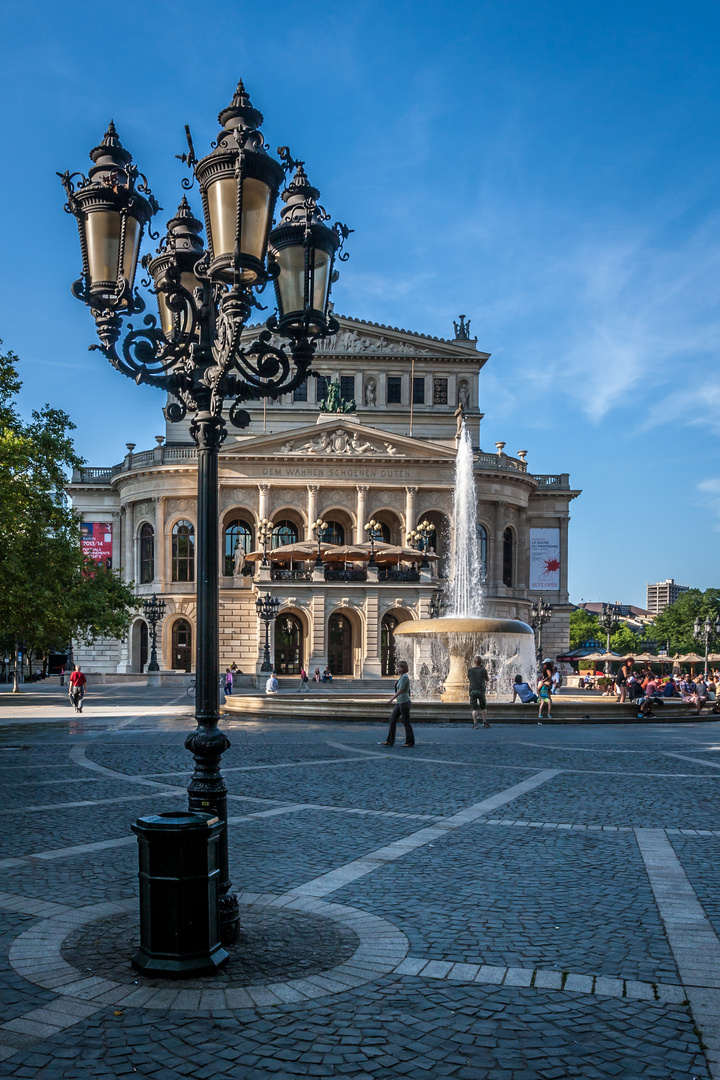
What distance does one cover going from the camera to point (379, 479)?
5875 centimetres

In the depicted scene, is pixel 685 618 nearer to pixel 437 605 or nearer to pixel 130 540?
pixel 437 605

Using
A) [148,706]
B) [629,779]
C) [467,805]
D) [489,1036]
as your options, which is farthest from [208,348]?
[148,706]

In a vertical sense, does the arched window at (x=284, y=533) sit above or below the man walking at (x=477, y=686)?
above

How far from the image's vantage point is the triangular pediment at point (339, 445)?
57438 mm

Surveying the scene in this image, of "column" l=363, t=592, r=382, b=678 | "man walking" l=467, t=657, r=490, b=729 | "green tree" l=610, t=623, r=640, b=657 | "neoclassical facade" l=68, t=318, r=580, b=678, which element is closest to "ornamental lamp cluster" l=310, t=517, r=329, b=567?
"neoclassical facade" l=68, t=318, r=580, b=678

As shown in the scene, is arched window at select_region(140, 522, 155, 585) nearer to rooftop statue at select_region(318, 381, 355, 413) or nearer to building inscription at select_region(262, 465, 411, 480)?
building inscription at select_region(262, 465, 411, 480)

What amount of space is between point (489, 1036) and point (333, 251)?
5.58 meters

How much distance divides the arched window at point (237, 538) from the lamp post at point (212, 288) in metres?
51.7

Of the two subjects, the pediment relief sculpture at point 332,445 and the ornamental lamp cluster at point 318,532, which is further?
the pediment relief sculpture at point 332,445

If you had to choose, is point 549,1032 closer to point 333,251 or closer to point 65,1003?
point 65,1003

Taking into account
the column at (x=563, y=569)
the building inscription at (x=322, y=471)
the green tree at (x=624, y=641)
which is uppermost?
the building inscription at (x=322, y=471)

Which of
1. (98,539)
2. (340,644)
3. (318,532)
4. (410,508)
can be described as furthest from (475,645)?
(98,539)

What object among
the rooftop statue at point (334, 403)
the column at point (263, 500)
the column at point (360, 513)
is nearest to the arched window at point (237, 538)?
the column at point (263, 500)

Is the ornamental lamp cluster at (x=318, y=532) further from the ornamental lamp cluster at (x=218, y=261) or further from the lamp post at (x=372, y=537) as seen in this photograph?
the ornamental lamp cluster at (x=218, y=261)
